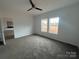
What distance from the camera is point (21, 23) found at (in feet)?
17.8

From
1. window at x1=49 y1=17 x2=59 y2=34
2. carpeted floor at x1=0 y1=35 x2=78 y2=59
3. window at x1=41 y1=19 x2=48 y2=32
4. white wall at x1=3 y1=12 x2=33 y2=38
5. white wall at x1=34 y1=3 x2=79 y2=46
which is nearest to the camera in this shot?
carpeted floor at x1=0 y1=35 x2=78 y2=59

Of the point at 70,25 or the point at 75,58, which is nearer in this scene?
the point at 75,58

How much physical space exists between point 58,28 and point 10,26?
3.97 meters

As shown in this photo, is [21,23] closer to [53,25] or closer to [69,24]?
[53,25]

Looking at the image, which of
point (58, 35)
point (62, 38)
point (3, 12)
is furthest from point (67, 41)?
point (3, 12)

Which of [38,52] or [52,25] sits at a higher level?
[52,25]

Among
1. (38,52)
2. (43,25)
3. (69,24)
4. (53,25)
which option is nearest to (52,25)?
(53,25)

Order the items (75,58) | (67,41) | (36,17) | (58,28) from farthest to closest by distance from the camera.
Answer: (36,17) < (58,28) < (67,41) < (75,58)

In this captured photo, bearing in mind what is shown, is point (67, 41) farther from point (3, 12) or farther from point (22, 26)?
point (3, 12)

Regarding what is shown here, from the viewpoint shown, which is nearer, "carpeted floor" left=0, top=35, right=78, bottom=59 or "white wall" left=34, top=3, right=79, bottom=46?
"carpeted floor" left=0, top=35, right=78, bottom=59

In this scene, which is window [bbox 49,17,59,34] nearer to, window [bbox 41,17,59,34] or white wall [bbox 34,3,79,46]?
window [bbox 41,17,59,34]

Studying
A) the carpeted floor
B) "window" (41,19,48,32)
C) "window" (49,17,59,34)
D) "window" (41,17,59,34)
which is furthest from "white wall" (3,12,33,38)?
"window" (49,17,59,34)

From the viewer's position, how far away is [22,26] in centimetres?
555

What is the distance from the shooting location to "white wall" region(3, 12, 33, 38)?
483 centimetres
